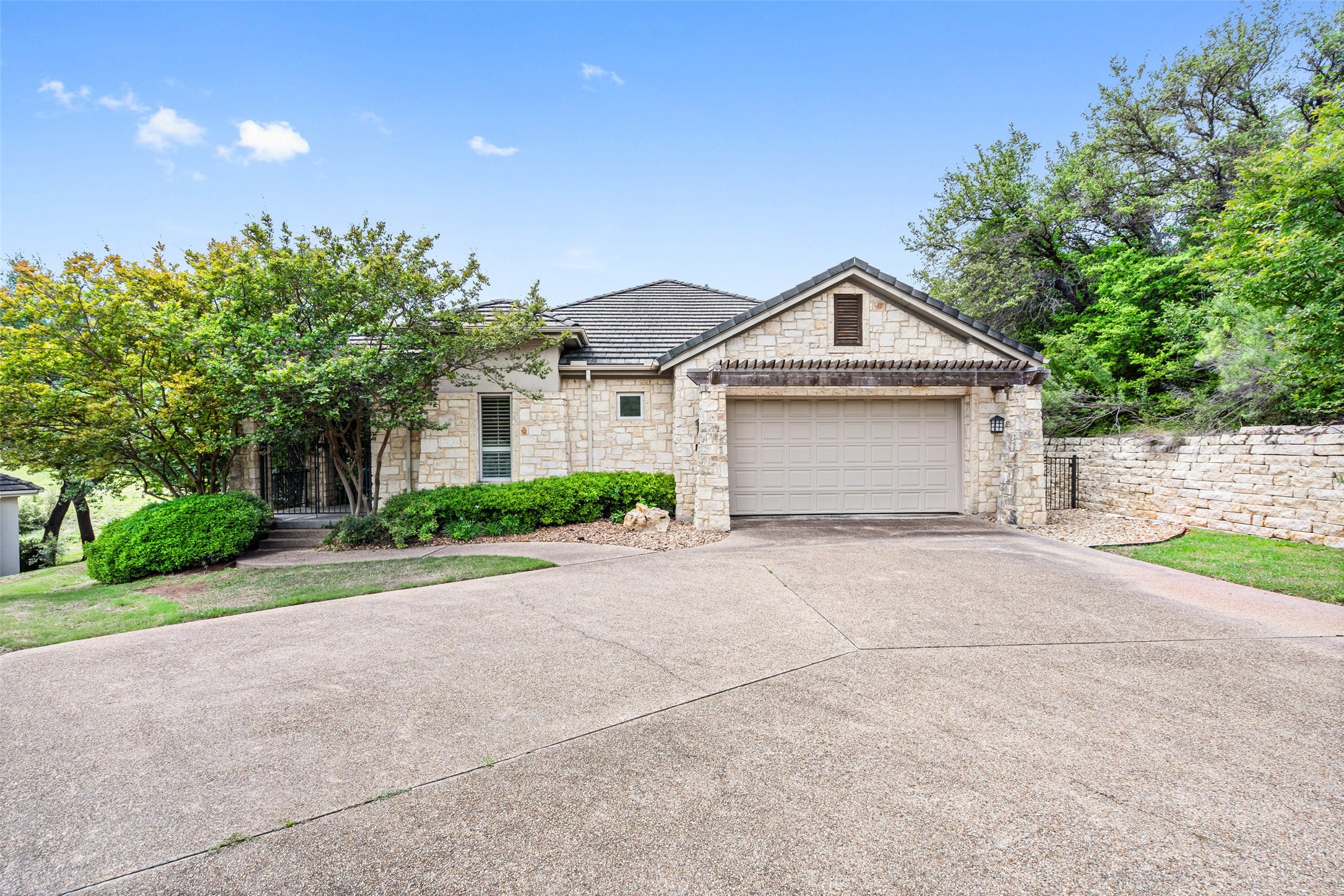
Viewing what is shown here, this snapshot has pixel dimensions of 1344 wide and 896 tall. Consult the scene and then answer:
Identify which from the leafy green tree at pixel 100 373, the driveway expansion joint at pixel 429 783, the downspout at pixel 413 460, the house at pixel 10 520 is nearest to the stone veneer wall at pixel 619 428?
the downspout at pixel 413 460

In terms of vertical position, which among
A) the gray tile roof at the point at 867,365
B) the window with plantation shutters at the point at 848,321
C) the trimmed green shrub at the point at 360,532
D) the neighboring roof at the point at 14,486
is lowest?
the trimmed green shrub at the point at 360,532

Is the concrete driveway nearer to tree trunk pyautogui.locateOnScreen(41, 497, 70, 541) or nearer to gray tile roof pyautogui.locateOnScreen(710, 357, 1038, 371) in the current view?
gray tile roof pyautogui.locateOnScreen(710, 357, 1038, 371)

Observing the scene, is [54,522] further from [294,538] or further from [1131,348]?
[1131,348]

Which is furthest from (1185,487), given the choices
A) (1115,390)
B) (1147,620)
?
(1147,620)

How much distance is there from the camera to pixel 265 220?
9.87 meters

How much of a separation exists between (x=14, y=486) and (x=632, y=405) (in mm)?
16859

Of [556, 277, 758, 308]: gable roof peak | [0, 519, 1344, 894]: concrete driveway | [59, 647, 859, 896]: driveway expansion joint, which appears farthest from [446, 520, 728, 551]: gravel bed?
[556, 277, 758, 308]: gable roof peak

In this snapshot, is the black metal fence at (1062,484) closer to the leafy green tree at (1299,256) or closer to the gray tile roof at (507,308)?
the leafy green tree at (1299,256)

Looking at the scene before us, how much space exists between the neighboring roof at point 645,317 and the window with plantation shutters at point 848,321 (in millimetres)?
3698

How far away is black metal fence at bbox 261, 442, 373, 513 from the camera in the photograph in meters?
12.3

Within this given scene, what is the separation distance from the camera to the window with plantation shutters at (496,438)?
40.9ft

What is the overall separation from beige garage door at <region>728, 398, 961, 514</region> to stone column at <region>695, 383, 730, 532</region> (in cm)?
132

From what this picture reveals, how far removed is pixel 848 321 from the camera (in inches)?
458

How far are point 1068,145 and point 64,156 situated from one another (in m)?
25.6
